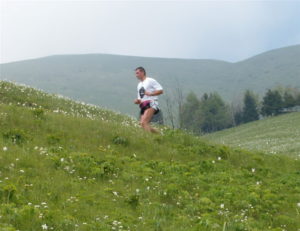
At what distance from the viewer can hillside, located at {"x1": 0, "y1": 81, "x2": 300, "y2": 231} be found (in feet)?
27.8

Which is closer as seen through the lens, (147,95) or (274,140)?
(147,95)

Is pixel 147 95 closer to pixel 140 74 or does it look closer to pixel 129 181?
pixel 140 74

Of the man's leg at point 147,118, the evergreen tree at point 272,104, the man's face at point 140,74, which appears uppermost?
the evergreen tree at point 272,104

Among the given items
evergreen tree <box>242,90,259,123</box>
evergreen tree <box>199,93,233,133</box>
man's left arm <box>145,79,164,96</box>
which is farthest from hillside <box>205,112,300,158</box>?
evergreen tree <box>199,93,233,133</box>

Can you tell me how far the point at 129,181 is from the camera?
36.1 feet

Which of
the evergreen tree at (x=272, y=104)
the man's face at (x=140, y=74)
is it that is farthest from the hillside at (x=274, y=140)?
the evergreen tree at (x=272, y=104)

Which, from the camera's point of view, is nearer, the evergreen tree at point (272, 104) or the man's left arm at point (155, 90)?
the man's left arm at point (155, 90)

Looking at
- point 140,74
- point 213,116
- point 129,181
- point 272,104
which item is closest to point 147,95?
point 140,74

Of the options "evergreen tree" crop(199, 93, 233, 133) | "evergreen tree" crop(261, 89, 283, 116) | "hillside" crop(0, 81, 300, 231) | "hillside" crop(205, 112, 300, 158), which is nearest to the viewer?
"hillside" crop(0, 81, 300, 231)

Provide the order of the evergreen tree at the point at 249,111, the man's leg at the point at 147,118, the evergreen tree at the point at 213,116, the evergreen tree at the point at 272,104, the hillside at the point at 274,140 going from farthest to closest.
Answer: the evergreen tree at the point at 213,116
the evergreen tree at the point at 249,111
the evergreen tree at the point at 272,104
the hillside at the point at 274,140
the man's leg at the point at 147,118

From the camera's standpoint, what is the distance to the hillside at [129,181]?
27.8 feet

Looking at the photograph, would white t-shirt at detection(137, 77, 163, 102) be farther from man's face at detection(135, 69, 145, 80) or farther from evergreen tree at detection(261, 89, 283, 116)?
evergreen tree at detection(261, 89, 283, 116)

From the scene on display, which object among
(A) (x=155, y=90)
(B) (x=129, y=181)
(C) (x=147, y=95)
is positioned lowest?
(B) (x=129, y=181)

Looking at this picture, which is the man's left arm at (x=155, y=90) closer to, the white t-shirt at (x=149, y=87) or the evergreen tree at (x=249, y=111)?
the white t-shirt at (x=149, y=87)
